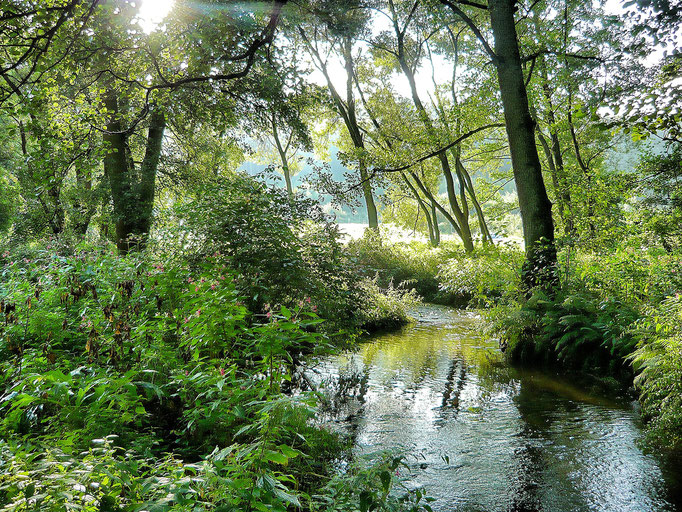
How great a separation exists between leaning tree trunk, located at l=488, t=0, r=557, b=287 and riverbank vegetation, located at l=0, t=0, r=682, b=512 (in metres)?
0.04

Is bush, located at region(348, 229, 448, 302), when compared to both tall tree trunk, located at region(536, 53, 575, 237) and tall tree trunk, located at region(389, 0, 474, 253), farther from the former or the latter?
tall tree trunk, located at region(536, 53, 575, 237)

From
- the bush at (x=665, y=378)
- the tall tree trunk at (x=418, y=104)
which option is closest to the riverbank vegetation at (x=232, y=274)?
the bush at (x=665, y=378)

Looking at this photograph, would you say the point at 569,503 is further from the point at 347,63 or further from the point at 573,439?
the point at 347,63

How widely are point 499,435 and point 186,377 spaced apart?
11.7 feet

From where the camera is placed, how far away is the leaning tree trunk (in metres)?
8.32

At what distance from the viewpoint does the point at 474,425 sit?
200 inches

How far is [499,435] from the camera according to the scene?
4742mm

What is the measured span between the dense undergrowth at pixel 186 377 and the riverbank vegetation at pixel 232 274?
0.03 m

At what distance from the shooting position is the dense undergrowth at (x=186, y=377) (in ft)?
6.29

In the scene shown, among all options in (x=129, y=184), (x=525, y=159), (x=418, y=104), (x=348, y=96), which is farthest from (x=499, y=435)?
(x=348, y=96)

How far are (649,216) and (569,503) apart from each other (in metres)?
10.3

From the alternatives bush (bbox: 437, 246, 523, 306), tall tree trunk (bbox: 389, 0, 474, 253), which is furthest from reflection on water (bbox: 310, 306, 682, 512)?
tall tree trunk (bbox: 389, 0, 474, 253)

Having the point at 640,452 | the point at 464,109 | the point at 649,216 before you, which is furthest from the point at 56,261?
the point at 649,216

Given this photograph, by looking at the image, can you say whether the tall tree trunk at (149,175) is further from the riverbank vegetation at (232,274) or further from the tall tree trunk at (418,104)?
the tall tree trunk at (418,104)
